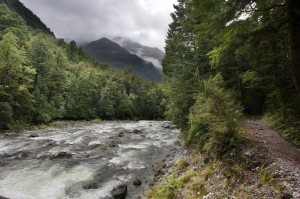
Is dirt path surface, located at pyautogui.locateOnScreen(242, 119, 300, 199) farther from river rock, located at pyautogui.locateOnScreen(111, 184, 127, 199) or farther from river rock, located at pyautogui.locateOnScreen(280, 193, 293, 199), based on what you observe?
river rock, located at pyautogui.locateOnScreen(111, 184, 127, 199)

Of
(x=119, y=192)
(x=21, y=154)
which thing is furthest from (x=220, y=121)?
(x=21, y=154)

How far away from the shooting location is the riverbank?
966 centimetres

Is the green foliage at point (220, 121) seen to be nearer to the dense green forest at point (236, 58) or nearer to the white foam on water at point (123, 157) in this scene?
the dense green forest at point (236, 58)

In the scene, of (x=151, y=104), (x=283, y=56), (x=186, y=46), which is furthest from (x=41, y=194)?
(x=151, y=104)

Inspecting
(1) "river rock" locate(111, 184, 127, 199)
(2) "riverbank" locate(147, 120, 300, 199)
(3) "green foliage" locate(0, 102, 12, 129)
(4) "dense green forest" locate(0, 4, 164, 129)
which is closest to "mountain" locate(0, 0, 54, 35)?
(4) "dense green forest" locate(0, 4, 164, 129)

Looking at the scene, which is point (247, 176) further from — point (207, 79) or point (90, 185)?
point (207, 79)

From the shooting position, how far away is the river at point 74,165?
57.3 ft

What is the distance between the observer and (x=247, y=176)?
35.8 feet

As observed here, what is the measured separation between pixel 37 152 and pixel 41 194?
37.6 feet

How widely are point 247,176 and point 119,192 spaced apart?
840 centimetres

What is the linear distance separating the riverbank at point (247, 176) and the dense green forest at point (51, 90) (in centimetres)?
3315

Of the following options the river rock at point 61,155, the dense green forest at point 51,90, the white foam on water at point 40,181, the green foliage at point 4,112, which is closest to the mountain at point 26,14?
the dense green forest at point 51,90

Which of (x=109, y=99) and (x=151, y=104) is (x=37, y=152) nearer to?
(x=109, y=99)

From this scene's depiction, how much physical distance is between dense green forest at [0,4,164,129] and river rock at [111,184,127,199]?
2824cm
